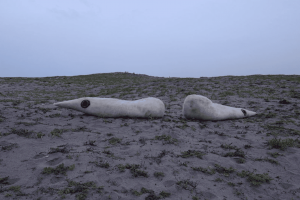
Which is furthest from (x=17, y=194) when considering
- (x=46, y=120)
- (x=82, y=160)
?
(x=46, y=120)

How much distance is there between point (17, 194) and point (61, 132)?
2.20 m

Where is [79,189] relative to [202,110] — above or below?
below

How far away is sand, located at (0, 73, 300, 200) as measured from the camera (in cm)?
251

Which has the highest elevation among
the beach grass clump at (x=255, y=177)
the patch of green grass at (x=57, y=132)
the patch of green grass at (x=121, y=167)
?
the patch of green grass at (x=57, y=132)

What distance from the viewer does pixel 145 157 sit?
11.1ft

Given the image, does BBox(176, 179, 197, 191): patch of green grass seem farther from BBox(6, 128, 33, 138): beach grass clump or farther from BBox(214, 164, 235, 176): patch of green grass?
BBox(6, 128, 33, 138): beach grass clump

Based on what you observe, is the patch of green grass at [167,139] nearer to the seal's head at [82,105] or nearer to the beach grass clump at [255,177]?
the beach grass clump at [255,177]

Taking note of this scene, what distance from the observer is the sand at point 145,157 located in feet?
8.23

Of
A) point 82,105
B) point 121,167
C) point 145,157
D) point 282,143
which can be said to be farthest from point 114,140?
point 282,143

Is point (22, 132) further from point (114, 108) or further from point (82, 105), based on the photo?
point (114, 108)

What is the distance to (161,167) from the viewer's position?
3.08 metres

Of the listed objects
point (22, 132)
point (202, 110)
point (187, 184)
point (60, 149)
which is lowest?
point (187, 184)

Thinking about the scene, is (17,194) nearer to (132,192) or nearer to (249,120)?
(132,192)

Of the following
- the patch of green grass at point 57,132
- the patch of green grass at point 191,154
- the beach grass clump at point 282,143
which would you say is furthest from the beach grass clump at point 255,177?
the patch of green grass at point 57,132
